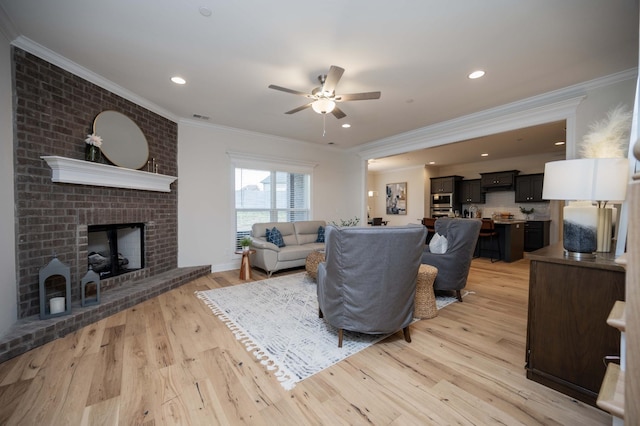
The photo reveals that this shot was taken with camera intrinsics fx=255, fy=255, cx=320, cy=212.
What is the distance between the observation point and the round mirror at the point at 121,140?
308cm

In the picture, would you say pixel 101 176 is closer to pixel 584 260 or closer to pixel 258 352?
pixel 258 352

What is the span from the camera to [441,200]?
8500 millimetres

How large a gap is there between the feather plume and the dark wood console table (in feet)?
6.73

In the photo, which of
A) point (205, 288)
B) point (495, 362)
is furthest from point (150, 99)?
point (495, 362)

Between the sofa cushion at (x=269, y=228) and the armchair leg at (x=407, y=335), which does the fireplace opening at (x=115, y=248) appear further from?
the armchair leg at (x=407, y=335)

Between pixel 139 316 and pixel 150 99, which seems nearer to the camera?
pixel 139 316

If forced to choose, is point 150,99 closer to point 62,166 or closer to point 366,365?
point 62,166

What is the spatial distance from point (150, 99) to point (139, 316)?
288cm

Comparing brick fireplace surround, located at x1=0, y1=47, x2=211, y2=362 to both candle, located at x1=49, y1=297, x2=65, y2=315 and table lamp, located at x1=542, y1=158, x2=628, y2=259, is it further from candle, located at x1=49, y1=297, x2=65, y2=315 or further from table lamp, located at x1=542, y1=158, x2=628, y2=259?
table lamp, located at x1=542, y1=158, x2=628, y2=259

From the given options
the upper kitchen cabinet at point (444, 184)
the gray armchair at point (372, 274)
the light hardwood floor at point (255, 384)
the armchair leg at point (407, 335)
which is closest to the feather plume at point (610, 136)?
the light hardwood floor at point (255, 384)

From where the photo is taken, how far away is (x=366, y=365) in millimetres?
1913

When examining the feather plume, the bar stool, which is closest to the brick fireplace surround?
the feather plume

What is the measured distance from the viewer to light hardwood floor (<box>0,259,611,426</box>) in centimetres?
144

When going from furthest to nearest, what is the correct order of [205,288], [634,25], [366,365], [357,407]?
[205,288] < [634,25] < [366,365] < [357,407]
